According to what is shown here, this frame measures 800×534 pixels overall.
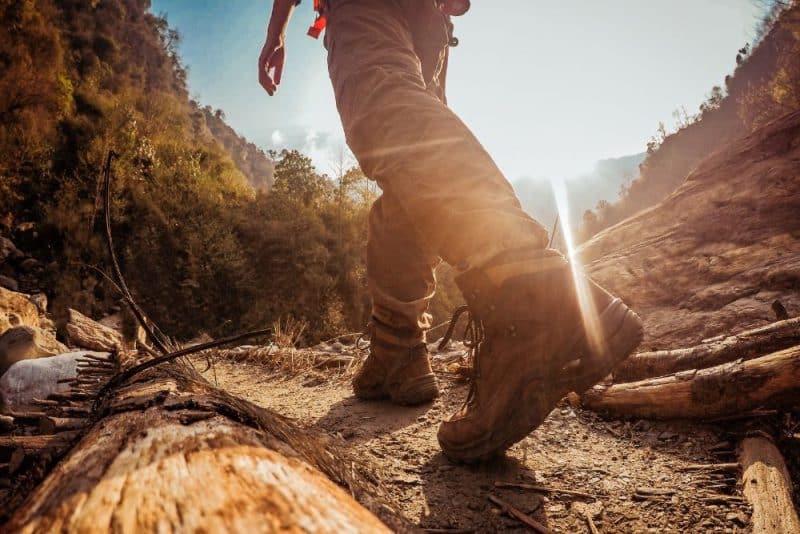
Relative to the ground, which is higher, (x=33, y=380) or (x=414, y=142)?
(x=414, y=142)

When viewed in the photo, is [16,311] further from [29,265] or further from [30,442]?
[29,265]

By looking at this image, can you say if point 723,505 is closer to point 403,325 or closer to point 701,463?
point 701,463

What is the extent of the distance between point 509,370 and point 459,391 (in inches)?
29.9

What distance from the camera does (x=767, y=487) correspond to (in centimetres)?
75

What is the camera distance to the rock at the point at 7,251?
9.09 meters

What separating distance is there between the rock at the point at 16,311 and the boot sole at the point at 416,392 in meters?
4.28

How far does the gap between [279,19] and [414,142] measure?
110 centimetres

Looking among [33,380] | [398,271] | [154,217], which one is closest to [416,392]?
[398,271]

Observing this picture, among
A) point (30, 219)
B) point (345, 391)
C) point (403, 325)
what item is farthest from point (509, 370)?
point (30, 219)

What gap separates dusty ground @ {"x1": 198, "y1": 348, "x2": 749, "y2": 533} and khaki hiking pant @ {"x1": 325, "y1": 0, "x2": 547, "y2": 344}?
53 cm

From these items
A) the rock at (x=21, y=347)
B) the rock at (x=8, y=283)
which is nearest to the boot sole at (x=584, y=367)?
the rock at (x=21, y=347)

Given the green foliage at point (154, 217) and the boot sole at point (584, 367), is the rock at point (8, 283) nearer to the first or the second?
the green foliage at point (154, 217)

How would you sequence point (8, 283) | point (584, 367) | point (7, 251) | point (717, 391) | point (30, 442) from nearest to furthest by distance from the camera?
point (30, 442)
point (584, 367)
point (717, 391)
point (8, 283)
point (7, 251)

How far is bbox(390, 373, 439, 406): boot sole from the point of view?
149 cm
